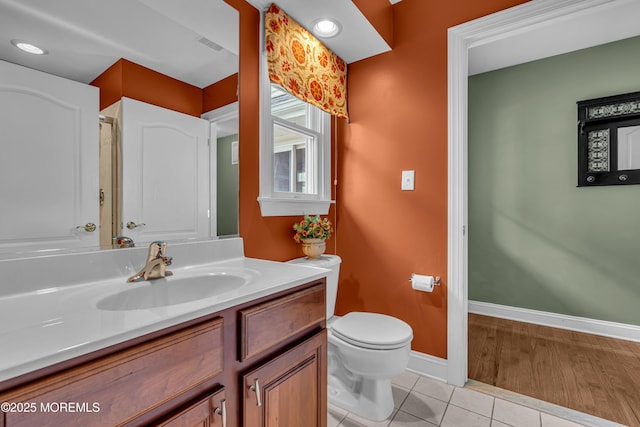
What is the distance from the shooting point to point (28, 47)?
87 centimetres

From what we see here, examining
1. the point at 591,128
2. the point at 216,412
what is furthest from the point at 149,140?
the point at 591,128

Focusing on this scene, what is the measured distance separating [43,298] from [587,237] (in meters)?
3.39

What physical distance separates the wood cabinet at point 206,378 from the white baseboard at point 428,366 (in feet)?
3.40

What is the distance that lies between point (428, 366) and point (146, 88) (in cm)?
209

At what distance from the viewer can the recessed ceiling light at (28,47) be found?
0.85 meters

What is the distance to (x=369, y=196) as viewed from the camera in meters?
2.17

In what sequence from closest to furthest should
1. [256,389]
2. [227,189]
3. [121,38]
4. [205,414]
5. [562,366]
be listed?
[205,414]
[256,389]
[121,38]
[227,189]
[562,366]

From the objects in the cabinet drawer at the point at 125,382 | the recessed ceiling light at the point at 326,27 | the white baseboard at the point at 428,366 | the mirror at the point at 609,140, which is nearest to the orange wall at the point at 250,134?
the recessed ceiling light at the point at 326,27

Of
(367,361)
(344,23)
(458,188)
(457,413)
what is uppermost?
(344,23)

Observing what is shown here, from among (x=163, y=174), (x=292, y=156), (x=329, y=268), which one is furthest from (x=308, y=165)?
(x=163, y=174)

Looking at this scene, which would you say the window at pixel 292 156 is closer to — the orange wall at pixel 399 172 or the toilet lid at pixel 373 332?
the orange wall at pixel 399 172

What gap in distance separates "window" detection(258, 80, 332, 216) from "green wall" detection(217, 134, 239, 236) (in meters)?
0.17

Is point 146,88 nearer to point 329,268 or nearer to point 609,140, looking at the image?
point 329,268

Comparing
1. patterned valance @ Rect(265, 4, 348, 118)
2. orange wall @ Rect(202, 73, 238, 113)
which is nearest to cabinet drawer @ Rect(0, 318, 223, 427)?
orange wall @ Rect(202, 73, 238, 113)
